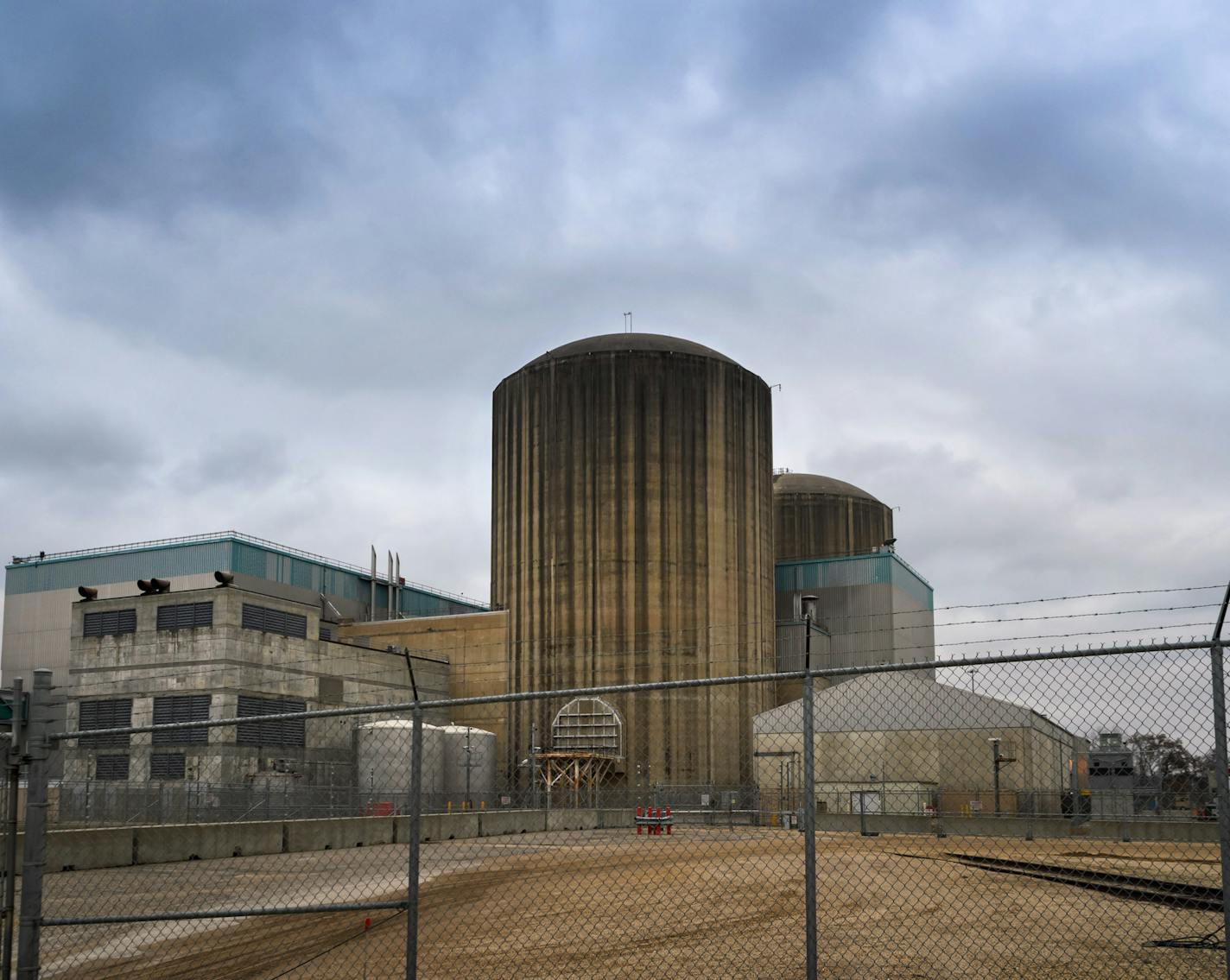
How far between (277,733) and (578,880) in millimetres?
46662

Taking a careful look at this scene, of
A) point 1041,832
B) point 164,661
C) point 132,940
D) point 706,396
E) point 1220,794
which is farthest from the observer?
point 706,396

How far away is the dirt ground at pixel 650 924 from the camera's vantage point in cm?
1280

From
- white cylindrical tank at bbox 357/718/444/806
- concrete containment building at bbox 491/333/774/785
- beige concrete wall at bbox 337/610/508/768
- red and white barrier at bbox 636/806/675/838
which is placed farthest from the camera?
beige concrete wall at bbox 337/610/508/768

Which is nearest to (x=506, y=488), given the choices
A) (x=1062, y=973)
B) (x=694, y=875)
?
(x=694, y=875)

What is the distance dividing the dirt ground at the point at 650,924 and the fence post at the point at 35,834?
3256 mm

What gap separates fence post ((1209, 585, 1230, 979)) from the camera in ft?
26.2

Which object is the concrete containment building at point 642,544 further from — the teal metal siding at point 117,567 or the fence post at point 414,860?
the fence post at point 414,860

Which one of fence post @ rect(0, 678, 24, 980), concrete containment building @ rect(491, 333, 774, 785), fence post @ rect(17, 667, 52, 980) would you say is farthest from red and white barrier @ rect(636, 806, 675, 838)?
fence post @ rect(17, 667, 52, 980)

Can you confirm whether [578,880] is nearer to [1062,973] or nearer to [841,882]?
[841,882]

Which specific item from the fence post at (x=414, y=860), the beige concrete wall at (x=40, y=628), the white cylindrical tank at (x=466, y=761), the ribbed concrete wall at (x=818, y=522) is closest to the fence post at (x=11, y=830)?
the fence post at (x=414, y=860)

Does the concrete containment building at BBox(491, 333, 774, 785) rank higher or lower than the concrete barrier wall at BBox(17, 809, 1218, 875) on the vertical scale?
higher

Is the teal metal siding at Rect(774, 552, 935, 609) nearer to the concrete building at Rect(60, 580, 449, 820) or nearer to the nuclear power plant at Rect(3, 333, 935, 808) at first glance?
the nuclear power plant at Rect(3, 333, 935, 808)

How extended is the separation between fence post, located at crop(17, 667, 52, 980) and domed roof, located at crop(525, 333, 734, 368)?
70.0m

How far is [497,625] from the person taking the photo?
80.1 m
